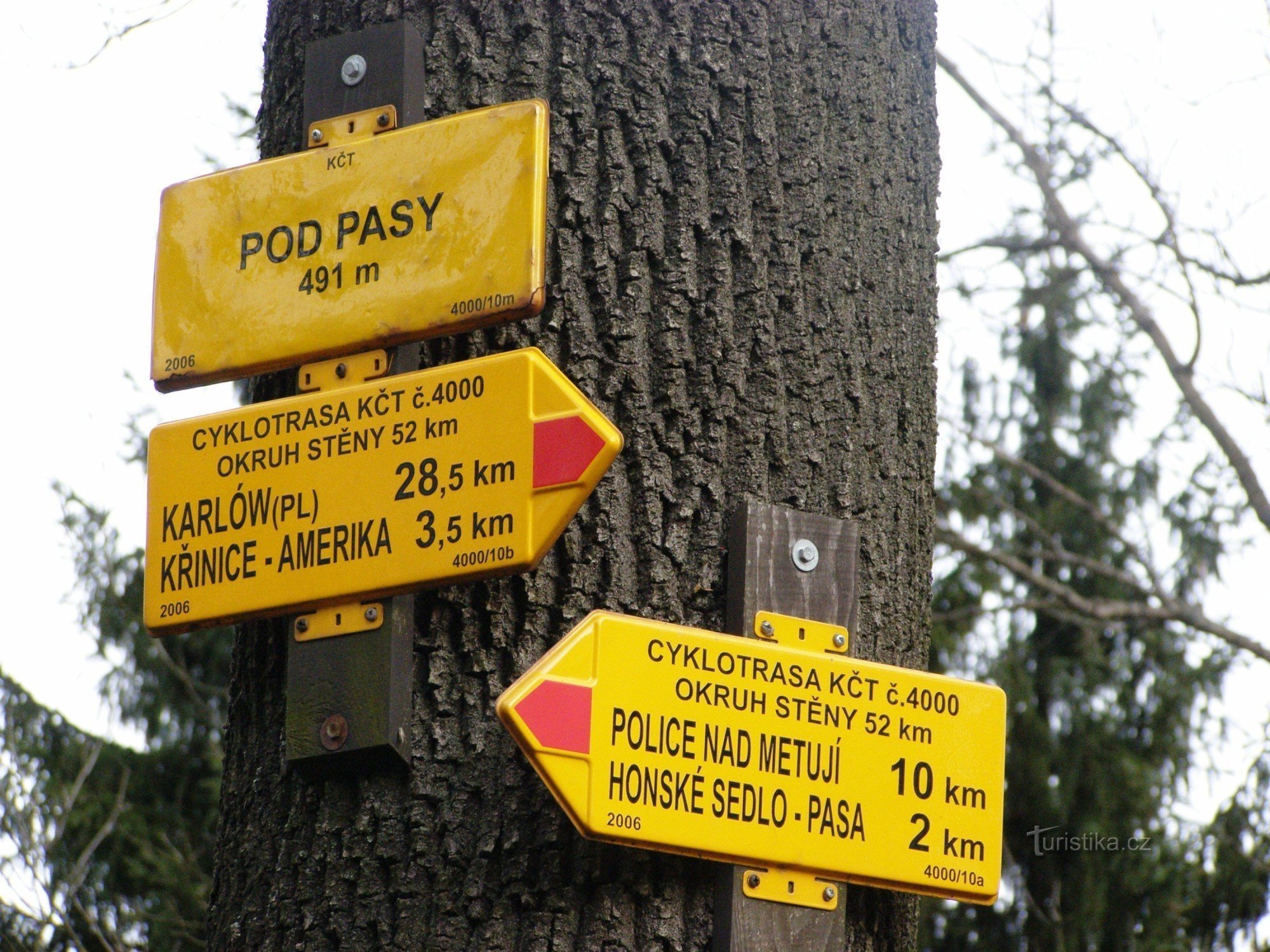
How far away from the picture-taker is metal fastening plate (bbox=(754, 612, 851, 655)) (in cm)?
153

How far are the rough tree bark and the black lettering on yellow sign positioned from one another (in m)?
0.14

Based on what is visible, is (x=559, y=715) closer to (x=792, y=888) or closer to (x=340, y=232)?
(x=792, y=888)

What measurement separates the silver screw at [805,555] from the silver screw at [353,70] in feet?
2.43

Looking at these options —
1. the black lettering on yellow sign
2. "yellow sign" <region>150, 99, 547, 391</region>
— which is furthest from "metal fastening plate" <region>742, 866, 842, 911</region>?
the black lettering on yellow sign

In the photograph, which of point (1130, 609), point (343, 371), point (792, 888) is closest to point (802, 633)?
point (792, 888)

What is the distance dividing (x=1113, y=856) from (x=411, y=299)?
719 cm

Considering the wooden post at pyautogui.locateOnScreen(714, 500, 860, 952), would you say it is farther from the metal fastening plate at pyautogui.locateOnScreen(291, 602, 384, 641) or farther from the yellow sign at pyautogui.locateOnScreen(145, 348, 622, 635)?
the metal fastening plate at pyautogui.locateOnScreen(291, 602, 384, 641)

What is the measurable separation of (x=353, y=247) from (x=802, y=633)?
653 millimetres

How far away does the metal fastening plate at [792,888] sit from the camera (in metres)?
1.44

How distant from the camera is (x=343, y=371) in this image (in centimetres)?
158

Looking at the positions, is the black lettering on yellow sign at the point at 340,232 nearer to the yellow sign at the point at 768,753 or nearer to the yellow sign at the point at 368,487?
the yellow sign at the point at 368,487

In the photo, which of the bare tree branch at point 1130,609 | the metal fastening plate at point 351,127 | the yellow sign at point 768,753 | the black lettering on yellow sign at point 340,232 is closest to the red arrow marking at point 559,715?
the yellow sign at point 768,753

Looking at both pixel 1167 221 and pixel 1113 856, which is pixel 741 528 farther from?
pixel 1113 856

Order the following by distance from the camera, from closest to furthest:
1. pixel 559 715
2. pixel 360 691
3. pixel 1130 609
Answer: pixel 559 715 → pixel 360 691 → pixel 1130 609
